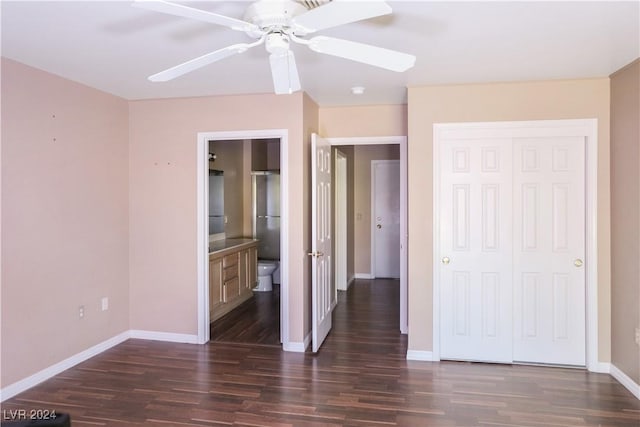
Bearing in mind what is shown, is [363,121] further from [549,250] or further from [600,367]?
[600,367]

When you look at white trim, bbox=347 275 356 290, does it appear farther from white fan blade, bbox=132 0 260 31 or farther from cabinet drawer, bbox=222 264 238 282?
white fan blade, bbox=132 0 260 31

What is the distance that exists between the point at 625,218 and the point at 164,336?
4.05m

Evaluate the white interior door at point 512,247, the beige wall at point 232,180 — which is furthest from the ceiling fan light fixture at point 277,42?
the beige wall at point 232,180

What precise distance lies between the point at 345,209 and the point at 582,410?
419 centimetres

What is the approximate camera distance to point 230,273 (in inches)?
198

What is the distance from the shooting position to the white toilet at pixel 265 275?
616cm

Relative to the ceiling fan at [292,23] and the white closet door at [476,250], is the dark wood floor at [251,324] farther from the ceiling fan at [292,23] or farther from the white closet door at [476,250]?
the ceiling fan at [292,23]

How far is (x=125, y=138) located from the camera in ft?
13.5

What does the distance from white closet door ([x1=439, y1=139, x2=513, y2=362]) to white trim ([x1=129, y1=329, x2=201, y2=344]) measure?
2.31 m

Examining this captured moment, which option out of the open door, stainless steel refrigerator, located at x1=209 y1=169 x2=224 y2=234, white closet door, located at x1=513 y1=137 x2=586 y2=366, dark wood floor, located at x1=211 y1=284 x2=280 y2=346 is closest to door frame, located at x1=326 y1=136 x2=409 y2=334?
the open door

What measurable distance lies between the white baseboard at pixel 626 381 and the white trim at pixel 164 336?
3.50 meters

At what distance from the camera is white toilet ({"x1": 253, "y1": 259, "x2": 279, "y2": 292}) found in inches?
243

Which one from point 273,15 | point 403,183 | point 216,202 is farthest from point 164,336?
point 273,15

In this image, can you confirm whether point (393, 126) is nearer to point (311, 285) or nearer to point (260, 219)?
point (311, 285)
